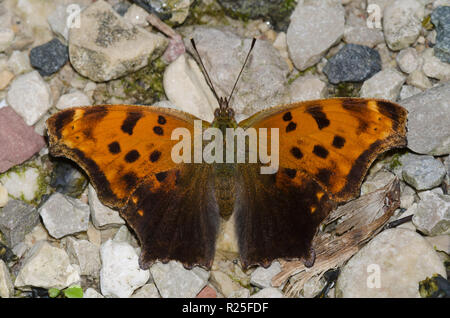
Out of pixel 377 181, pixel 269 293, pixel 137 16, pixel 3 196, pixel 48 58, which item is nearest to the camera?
pixel 269 293

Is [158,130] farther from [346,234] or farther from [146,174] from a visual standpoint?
[346,234]

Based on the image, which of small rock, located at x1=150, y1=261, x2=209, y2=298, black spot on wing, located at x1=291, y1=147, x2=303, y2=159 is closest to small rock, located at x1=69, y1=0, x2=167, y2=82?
black spot on wing, located at x1=291, y1=147, x2=303, y2=159

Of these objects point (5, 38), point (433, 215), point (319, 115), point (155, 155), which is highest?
point (5, 38)

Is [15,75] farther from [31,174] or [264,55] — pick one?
[264,55]

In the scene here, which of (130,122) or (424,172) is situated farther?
(424,172)


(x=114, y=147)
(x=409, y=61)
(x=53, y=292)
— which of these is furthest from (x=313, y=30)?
(x=53, y=292)

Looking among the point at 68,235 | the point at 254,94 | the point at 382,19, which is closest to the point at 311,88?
the point at 254,94

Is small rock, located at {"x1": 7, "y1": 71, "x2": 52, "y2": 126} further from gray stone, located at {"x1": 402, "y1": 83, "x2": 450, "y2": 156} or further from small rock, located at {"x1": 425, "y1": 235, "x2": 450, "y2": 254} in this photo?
small rock, located at {"x1": 425, "y1": 235, "x2": 450, "y2": 254}

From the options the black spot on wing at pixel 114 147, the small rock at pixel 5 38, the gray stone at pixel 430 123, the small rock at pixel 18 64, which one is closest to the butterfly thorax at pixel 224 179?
the black spot on wing at pixel 114 147
